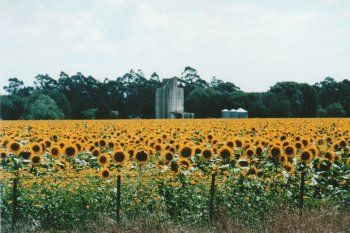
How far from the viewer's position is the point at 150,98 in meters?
101

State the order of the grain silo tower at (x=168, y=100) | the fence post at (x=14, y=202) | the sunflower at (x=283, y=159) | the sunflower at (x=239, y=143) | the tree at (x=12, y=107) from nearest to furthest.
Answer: the fence post at (x=14, y=202), the sunflower at (x=283, y=159), the sunflower at (x=239, y=143), the grain silo tower at (x=168, y=100), the tree at (x=12, y=107)

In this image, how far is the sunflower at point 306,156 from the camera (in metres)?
9.01

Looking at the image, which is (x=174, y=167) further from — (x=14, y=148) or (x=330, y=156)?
(x=14, y=148)

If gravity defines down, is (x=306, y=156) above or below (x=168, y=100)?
below

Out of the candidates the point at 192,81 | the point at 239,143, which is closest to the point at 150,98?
the point at 192,81

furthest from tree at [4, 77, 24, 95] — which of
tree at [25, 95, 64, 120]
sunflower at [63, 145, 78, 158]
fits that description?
sunflower at [63, 145, 78, 158]

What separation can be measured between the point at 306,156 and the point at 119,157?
3236 mm

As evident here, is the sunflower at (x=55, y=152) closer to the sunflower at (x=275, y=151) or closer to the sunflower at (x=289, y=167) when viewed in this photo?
the sunflower at (x=275, y=151)

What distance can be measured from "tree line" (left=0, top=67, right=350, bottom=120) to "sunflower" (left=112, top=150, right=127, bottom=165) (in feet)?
187

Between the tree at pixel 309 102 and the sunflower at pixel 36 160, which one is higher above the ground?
the tree at pixel 309 102

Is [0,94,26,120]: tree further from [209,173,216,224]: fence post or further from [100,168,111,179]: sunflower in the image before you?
[209,173,216,224]: fence post

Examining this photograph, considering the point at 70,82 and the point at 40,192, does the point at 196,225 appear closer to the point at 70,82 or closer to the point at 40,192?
the point at 40,192

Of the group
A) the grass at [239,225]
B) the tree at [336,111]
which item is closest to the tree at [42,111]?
the tree at [336,111]

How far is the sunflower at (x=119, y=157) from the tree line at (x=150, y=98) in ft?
187
